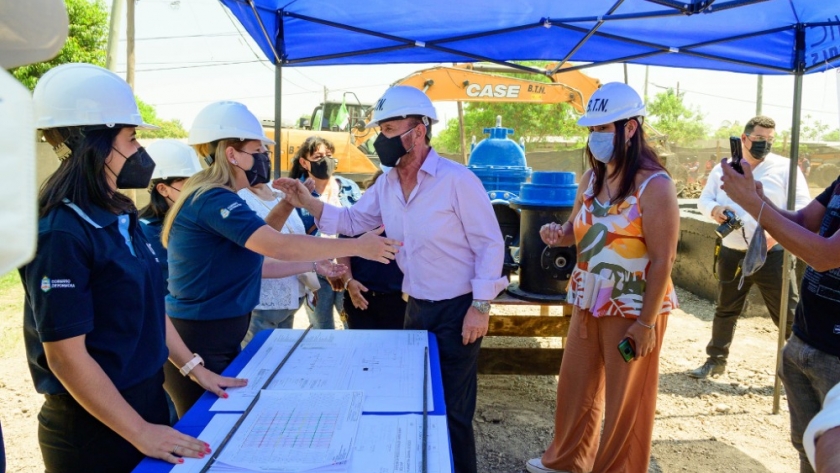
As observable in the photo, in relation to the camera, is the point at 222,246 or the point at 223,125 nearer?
the point at 222,246

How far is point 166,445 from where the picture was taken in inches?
55.2

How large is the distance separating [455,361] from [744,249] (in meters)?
3.16

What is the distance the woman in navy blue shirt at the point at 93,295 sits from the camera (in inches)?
55.1

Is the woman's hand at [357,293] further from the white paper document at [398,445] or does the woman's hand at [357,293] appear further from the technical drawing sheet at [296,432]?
the white paper document at [398,445]

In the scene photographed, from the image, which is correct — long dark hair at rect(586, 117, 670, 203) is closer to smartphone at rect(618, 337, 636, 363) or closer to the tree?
smartphone at rect(618, 337, 636, 363)

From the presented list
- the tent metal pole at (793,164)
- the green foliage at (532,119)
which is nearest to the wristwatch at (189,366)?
the tent metal pole at (793,164)

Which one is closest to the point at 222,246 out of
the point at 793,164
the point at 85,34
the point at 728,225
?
the point at 728,225

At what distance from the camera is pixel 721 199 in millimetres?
4730

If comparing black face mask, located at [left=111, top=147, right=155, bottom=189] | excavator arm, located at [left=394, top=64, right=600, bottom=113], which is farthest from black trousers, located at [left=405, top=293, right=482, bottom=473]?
excavator arm, located at [left=394, top=64, right=600, bottom=113]

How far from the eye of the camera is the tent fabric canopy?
3.24 m

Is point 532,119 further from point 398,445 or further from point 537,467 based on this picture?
point 398,445

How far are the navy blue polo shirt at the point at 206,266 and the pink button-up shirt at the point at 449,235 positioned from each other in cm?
70

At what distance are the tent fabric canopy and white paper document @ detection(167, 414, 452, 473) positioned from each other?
2.21 meters

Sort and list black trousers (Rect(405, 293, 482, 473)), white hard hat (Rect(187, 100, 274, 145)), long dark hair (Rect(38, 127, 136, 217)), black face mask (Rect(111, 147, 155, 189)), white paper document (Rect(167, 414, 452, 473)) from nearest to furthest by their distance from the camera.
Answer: white paper document (Rect(167, 414, 452, 473)) < long dark hair (Rect(38, 127, 136, 217)) < black face mask (Rect(111, 147, 155, 189)) < white hard hat (Rect(187, 100, 274, 145)) < black trousers (Rect(405, 293, 482, 473))
